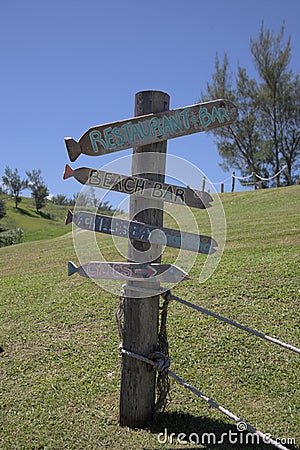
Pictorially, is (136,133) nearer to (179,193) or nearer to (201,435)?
(179,193)

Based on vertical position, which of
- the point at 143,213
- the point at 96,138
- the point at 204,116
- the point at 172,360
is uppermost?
the point at 204,116

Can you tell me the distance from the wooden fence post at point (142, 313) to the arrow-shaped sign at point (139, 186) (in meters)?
0.06

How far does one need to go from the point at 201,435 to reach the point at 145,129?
7.34ft

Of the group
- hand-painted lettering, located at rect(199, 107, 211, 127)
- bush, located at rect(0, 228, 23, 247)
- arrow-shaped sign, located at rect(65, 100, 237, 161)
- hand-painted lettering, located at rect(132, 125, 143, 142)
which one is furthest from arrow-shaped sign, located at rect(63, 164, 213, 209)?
bush, located at rect(0, 228, 23, 247)

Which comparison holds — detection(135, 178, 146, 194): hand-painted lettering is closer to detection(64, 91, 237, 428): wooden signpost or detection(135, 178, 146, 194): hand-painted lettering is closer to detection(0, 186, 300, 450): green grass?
detection(64, 91, 237, 428): wooden signpost

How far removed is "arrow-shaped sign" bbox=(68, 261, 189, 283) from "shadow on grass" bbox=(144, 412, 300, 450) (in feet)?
3.59

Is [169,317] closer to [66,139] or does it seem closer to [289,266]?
[289,266]

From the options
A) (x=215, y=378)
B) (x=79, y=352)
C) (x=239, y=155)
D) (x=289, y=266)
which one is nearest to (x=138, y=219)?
(x=215, y=378)

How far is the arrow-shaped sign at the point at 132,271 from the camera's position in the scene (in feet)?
10.6

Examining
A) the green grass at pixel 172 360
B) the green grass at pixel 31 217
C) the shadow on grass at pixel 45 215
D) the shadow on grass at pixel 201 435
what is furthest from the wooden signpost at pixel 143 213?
the shadow on grass at pixel 45 215

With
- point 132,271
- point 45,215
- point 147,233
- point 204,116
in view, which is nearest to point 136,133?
point 204,116

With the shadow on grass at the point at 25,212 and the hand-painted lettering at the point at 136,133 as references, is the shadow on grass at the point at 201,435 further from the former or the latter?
the shadow on grass at the point at 25,212

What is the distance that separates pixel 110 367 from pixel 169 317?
1.11 metres

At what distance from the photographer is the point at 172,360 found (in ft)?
14.1
